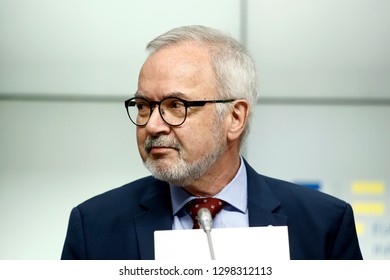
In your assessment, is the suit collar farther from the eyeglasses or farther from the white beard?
the eyeglasses

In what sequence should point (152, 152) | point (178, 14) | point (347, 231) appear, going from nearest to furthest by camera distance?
point (152, 152) < point (347, 231) < point (178, 14)

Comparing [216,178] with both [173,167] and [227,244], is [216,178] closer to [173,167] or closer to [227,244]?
[173,167]

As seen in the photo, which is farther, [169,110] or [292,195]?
[292,195]

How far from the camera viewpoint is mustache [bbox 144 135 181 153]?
1317 mm

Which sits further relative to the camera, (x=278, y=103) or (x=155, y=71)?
(x=278, y=103)

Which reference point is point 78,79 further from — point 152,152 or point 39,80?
point 152,152

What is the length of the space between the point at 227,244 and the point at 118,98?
1177mm

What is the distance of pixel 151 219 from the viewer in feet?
4.54

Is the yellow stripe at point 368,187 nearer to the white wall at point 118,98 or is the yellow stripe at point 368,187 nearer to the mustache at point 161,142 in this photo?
the white wall at point 118,98

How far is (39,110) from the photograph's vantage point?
2.22 meters

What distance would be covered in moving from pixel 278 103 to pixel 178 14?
0.49 meters

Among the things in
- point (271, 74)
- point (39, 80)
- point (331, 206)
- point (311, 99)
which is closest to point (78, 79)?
point (39, 80)

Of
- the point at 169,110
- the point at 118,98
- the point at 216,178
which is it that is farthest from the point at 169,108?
the point at 118,98

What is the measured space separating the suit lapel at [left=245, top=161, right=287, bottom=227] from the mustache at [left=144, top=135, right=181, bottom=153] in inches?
9.3
